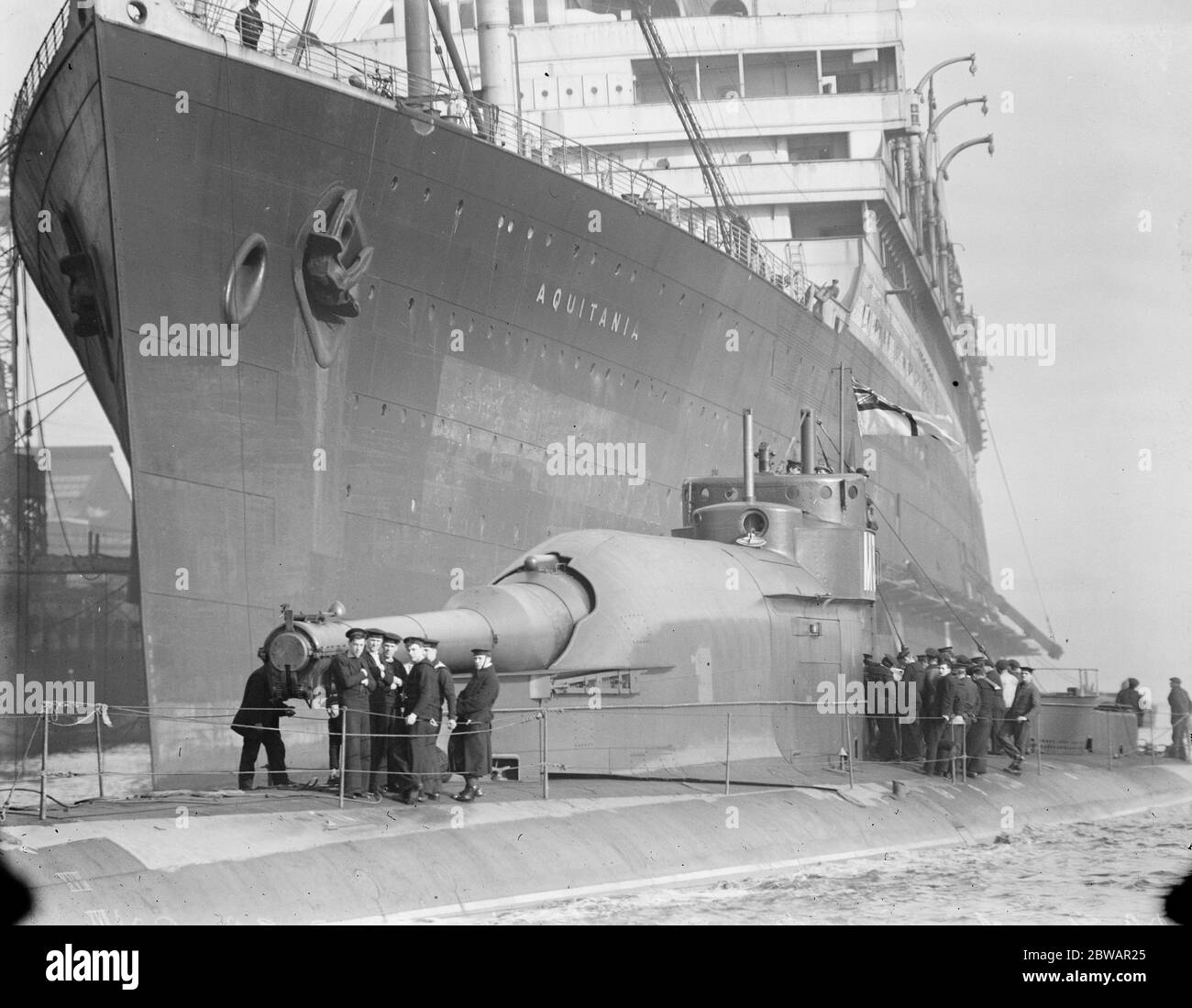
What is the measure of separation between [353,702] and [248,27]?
1012 cm

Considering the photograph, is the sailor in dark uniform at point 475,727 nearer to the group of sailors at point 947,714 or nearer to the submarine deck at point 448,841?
the submarine deck at point 448,841

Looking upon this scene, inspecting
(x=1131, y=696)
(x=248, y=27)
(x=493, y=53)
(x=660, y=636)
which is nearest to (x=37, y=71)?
(x=248, y=27)

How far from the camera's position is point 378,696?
12.0m

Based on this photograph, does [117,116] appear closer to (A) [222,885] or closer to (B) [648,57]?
(A) [222,885]

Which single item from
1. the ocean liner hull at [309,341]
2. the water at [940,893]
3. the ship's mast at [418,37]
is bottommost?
the water at [940,893]

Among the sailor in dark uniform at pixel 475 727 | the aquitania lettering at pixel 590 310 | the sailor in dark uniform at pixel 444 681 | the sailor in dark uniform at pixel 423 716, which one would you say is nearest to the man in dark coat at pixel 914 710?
the sailor in dark uniform at pixel 475 727

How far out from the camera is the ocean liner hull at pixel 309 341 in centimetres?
1770

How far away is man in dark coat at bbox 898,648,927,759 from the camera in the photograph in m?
17.1

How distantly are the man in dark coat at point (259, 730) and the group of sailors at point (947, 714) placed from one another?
21.6ft

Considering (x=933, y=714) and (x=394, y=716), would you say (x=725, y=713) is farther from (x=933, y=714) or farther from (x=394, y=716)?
(x=394, y=716)

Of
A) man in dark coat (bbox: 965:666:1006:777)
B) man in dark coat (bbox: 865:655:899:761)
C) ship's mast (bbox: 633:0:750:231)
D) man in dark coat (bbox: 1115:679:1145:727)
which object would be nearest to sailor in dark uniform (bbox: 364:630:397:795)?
man in dark coat (bbox: 865:655:899:761)

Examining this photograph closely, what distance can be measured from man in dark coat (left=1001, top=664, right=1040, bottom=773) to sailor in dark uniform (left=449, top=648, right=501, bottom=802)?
790 centimetres

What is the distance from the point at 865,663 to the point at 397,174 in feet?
28.2

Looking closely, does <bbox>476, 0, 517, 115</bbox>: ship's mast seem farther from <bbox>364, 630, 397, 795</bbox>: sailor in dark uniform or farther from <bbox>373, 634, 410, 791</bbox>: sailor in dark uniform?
<bbox>364, 630, 397, 795</bbox>: sailor in dark uniform
